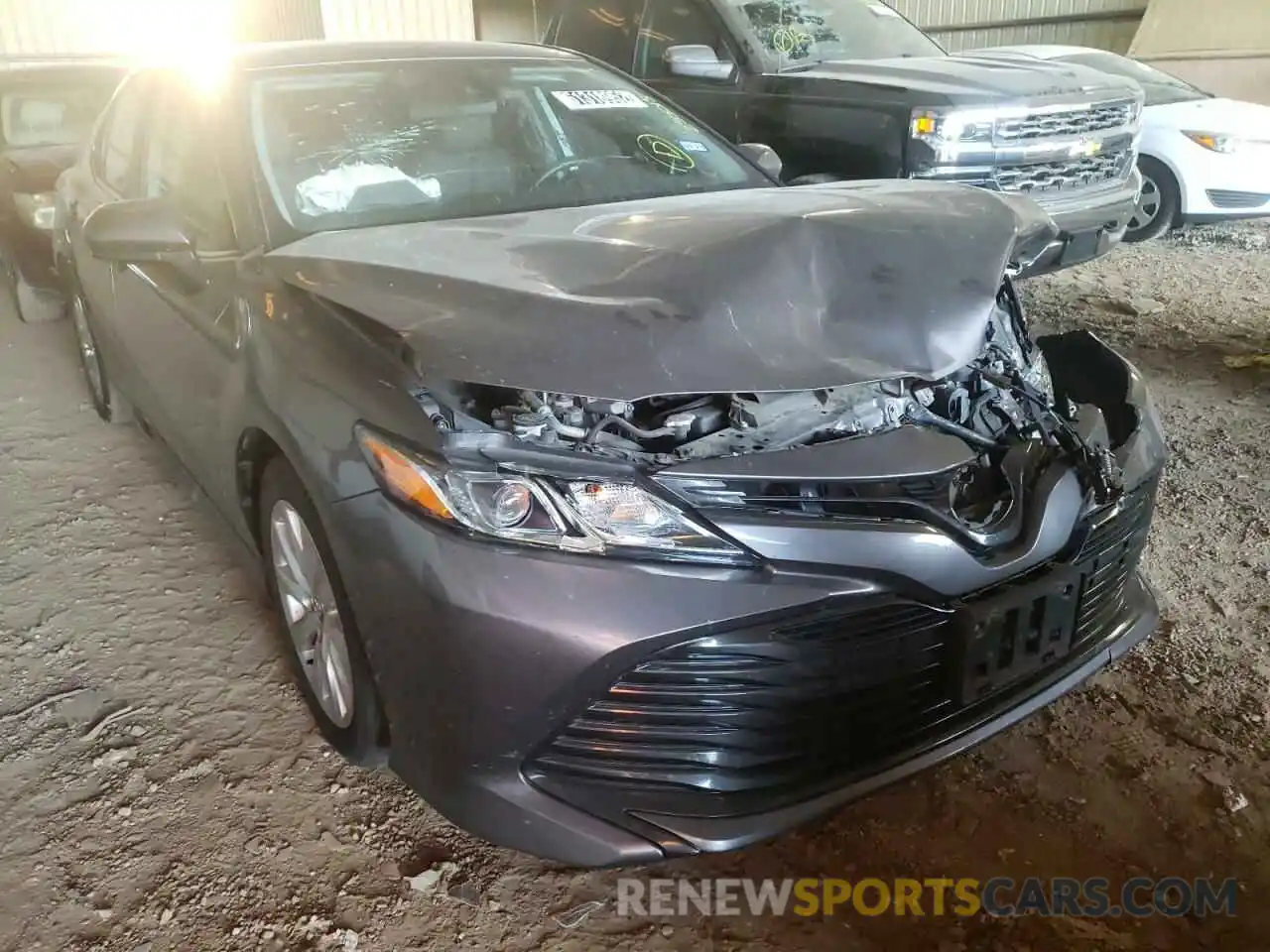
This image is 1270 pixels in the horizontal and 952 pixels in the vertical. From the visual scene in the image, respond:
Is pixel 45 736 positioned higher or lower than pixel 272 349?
lower

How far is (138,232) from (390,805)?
1467 millimetres

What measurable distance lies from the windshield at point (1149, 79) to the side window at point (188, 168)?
6.30m

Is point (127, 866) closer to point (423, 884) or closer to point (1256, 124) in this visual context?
point (423, 884)

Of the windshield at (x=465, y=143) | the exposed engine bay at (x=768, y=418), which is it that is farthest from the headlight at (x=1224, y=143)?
the exposed engine bay at (x=768, y=418)

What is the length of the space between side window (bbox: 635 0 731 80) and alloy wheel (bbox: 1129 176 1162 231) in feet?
11.2

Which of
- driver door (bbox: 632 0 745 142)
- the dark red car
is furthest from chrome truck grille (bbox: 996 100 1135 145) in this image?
the dark red car

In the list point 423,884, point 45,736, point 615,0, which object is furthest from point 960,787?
point 615,0

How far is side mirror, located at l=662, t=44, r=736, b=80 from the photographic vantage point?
16.9 feet

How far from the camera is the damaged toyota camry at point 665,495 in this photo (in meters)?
1.54

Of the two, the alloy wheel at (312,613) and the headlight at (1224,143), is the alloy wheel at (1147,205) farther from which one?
the alloy wheel at (312,613)

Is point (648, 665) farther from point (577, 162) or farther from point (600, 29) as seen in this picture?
point (600, 29)

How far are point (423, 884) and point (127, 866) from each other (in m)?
0.59

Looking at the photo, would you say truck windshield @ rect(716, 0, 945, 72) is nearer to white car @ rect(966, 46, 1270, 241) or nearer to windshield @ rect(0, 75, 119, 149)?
white car @ rect(966, 46, 1270, 241)

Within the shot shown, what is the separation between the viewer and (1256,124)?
6465 millimetres
